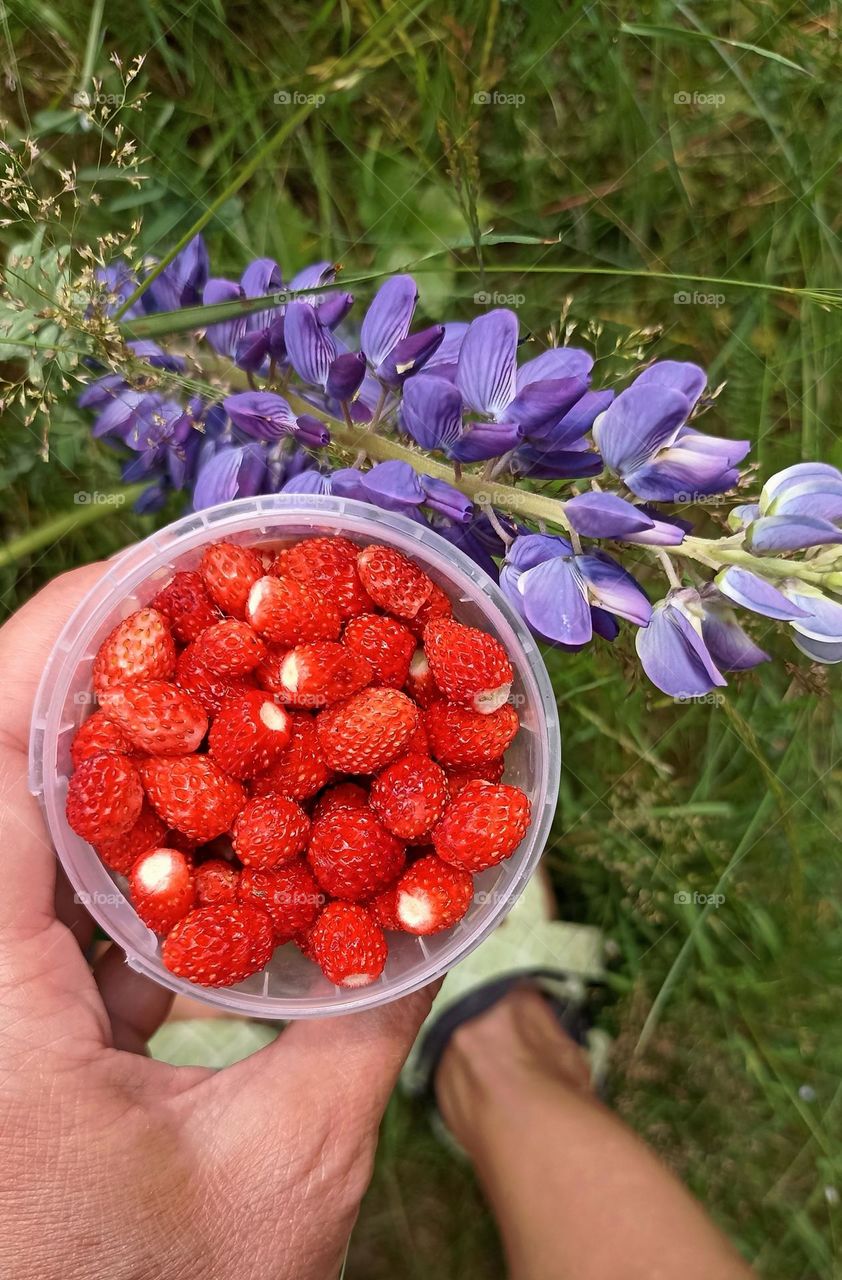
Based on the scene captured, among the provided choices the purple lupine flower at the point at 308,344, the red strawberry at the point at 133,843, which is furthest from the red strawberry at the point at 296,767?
the purple lupine flower at the point at 308,344

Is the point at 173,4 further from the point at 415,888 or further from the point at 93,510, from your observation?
the point at 415,888

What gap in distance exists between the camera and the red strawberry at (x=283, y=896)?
97cm

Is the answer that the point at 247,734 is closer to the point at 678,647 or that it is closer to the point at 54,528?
the point at 678,647

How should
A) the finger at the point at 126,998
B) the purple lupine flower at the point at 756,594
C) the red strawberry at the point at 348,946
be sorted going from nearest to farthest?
the purple lupine flower at the point at 756,594 < the red strawberry at the point at 348,946 < the finger at the point at 126,998

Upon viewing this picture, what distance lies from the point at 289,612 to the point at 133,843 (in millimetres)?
297

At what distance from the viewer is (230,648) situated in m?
0.95

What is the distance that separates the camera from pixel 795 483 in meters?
0.76

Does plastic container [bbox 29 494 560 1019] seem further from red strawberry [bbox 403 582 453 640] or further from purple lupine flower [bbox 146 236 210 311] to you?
purple lupine flower [bbox 146 236 210 311]

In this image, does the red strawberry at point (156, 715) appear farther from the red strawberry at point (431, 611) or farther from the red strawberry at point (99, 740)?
the red strawberry at point (431, 611)

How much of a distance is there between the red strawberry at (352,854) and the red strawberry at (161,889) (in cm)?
14

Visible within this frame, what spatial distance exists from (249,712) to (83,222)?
2.96 ft

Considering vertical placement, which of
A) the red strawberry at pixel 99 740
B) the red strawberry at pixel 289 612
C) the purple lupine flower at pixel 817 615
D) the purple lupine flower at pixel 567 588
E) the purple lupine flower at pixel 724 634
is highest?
the purple lupine flower at pixel 817 615

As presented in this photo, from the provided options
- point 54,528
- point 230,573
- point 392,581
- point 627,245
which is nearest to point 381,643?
point 392,581

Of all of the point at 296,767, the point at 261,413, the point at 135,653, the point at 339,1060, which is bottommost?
the point at 339,1060
